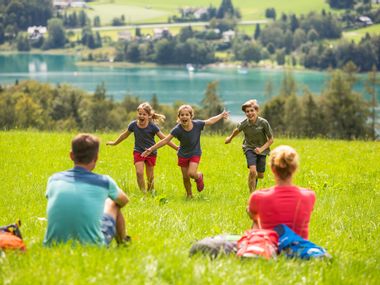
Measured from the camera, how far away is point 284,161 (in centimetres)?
685

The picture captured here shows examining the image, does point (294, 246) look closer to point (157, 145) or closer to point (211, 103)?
point (157, 145)

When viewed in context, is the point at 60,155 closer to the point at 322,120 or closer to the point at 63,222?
the point at 63,222

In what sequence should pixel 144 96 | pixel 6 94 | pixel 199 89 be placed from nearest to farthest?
pixel 6 94 → pixel 144 96 → pixel 199 89

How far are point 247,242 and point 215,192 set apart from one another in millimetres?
6696

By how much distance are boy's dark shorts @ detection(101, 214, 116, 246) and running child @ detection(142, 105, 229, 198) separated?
5.43 m

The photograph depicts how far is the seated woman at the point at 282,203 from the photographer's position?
701cm

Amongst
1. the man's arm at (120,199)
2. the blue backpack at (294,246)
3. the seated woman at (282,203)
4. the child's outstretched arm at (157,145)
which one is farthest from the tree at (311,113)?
the man's arm at (120,199)

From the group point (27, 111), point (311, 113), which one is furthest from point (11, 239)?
point (27, 111)

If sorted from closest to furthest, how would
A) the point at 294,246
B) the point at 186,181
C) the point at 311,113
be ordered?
the point at 294,246
the point at 186,181
the point at 311,113

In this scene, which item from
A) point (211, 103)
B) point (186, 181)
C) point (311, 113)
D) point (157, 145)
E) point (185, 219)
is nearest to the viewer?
point (185, 219)

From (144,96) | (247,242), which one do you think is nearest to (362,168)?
(247,242)

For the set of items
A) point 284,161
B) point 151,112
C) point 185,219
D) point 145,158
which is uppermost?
point 284,161

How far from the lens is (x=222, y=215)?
10547mm

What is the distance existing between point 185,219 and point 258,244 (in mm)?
3052
